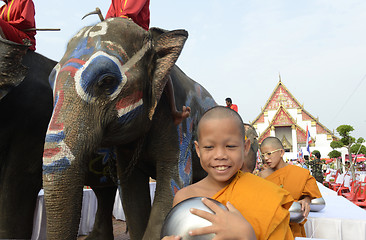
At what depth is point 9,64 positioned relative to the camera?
256cm

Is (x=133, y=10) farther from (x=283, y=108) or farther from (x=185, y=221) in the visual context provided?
(x=283, y=108)

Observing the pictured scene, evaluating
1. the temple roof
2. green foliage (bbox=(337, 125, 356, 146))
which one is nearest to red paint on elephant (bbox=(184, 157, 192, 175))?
green foliage (bbox=(337, 125, 356, 146))

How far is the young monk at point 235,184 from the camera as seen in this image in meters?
1.23

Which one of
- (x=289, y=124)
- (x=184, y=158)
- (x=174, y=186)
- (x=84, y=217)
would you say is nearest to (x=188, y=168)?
(x=184, y=158)

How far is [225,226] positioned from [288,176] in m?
2.05

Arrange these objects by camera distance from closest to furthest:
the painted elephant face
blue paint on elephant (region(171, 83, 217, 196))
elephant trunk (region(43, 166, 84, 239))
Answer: elephant trunk (region(43, 166, 84, 239)) → the painted elephant face → blue paint on elephant (region(171, 83, 217, 196))

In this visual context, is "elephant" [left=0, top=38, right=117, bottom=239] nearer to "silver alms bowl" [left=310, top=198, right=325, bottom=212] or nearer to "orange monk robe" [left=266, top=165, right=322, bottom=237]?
"orange monk robe" [left=266, top=165, right=322, bottom=237]

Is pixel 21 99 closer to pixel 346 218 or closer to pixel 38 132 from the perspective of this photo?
pixel 38 132

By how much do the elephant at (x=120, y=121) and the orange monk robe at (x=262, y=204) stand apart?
0.95 metres

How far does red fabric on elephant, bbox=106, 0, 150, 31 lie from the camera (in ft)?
9.18

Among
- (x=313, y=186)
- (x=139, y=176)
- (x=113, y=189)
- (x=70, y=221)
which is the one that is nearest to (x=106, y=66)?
(x=70, y=221)

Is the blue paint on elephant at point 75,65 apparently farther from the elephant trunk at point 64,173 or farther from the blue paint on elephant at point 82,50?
the elephant trunk at point 64,173

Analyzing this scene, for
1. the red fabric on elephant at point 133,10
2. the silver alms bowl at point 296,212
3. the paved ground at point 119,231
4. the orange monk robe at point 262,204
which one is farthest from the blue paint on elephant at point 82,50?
the paved ground at point 119,231

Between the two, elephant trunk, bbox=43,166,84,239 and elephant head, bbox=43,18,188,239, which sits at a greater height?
elephant head, bbox=43,18,188,239
